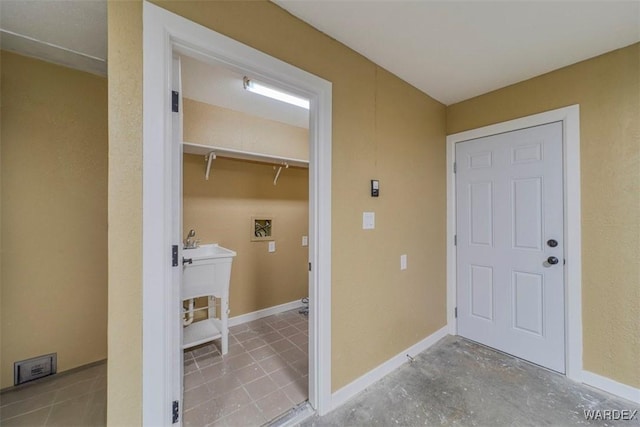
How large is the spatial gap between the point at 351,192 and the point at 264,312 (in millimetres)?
2121

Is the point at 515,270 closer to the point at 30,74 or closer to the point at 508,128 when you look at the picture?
the point at 508,128

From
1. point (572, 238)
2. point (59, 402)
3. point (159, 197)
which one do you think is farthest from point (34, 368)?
point (572, 238)

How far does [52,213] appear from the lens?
74.5 inches

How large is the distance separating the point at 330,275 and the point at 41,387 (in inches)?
87.3

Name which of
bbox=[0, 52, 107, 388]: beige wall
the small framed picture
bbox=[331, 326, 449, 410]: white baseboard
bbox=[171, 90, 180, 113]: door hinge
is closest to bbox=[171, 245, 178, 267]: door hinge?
bbox=[171, 90, 180, 113]: door hinge

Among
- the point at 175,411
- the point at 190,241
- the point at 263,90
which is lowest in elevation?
the point at 175,411

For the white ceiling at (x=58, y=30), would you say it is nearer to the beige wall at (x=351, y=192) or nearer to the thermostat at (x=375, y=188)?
the beige wall at (x=351, y=192)

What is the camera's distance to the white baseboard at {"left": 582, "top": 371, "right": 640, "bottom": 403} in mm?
1714

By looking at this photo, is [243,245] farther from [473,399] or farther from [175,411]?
[473,399]

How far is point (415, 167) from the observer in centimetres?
235

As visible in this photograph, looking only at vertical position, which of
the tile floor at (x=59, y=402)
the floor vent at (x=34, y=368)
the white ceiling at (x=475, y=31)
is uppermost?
the white ceiling at (x=475, y=31)

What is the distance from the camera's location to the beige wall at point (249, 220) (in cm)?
272

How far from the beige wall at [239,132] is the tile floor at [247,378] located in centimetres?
202

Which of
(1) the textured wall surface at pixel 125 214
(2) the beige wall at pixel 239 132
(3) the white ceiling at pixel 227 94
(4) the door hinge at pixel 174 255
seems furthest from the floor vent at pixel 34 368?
(3) the white ceiling at pixel 227 94
